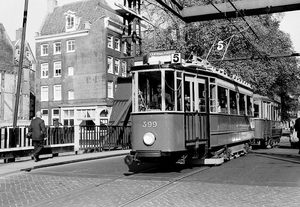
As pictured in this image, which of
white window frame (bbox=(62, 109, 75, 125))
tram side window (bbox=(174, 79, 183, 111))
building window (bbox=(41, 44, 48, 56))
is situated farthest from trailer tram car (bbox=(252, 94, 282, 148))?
building window (bbox=(41, 44, 48, 56))

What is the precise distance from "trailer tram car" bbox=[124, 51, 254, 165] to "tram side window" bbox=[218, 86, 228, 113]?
3 cm

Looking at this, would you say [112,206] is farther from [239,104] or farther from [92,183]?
[239,104]

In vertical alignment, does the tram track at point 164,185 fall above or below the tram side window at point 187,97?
below

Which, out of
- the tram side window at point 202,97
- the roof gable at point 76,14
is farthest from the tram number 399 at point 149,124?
the roof gable at point 76,14

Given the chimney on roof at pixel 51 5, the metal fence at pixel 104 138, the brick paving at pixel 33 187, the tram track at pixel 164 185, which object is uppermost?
the chimney on roof at pixel 51 5

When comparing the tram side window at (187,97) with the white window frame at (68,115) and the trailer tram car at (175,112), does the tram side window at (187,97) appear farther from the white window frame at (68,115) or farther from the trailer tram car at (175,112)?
the white window frame at (68,115)

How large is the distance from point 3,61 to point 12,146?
120 ft

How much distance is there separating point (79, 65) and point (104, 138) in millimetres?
26486

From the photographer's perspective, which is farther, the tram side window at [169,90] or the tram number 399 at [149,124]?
the tram side window at [169,90]

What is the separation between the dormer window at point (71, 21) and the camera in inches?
1818

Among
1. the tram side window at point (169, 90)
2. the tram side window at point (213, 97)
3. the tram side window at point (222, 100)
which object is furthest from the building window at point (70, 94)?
the tram side window at point (169, 90)

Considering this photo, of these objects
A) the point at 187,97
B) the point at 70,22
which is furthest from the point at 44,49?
the point at 187,97

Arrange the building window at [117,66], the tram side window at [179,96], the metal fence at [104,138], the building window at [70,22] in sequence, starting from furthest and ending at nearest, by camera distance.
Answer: the building window at [70,22], the building window at [117,66], the metal fence at [104,138], the tram side window at [179,96]

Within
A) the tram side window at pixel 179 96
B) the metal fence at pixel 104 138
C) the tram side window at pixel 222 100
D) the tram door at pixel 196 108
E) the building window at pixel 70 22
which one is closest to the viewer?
the tram side window at pixel 179 96
